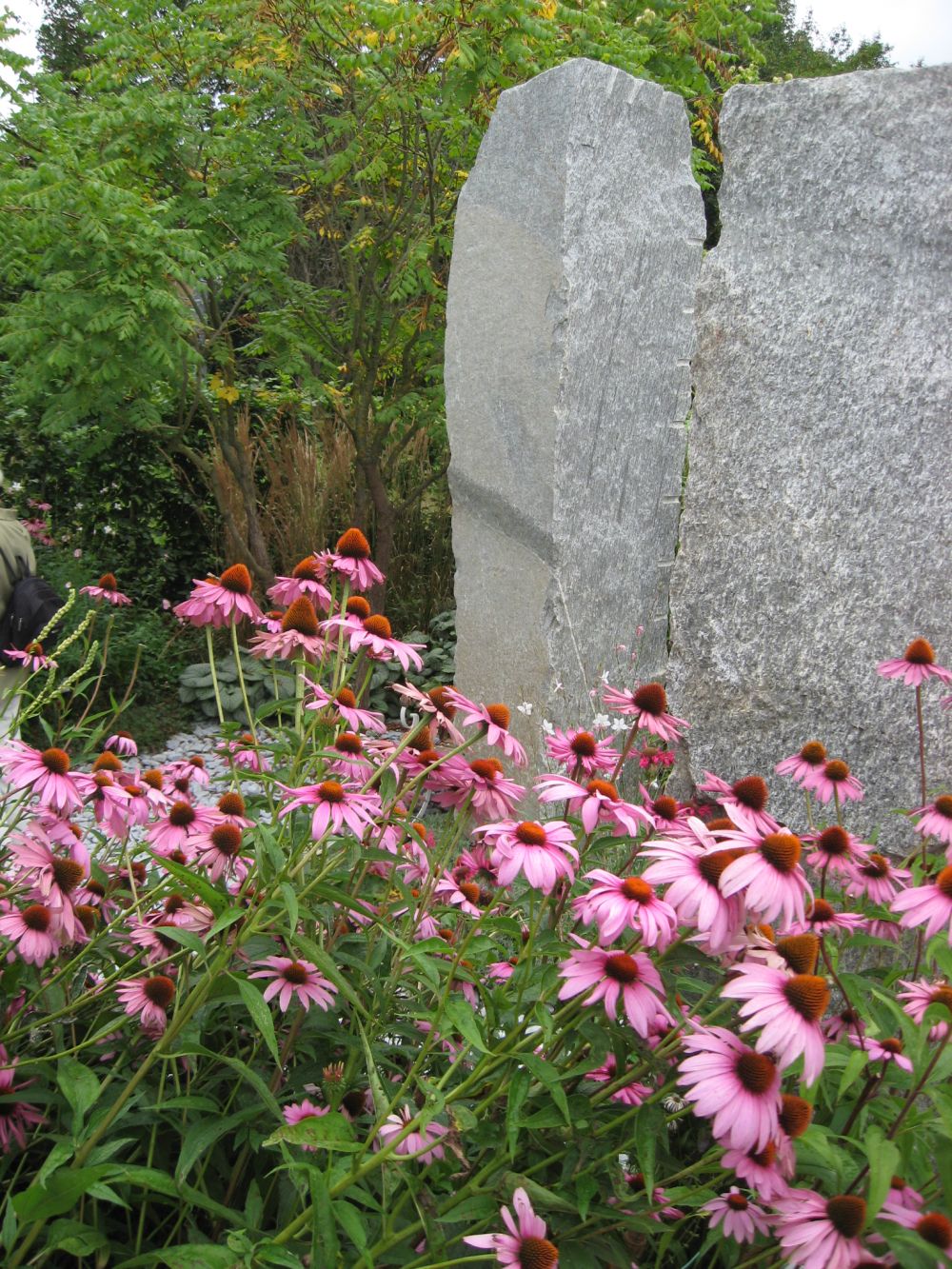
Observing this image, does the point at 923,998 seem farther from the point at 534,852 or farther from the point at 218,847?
the point at 218,847

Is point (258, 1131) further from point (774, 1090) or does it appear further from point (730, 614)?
point (730, 614)

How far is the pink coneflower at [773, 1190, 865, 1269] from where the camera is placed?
0.80 metres

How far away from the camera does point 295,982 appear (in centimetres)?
118

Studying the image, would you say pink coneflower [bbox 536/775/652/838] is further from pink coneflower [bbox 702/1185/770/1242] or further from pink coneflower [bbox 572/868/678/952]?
pink coneflower [bbox 702/1185/770/1242]

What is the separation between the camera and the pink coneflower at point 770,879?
0.83 m

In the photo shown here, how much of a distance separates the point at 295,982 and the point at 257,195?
4.30 m

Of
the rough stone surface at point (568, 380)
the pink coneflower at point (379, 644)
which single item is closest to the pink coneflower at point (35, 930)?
the pink coneflower at point (379, 644)

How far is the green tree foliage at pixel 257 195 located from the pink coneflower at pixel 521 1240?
137 inches

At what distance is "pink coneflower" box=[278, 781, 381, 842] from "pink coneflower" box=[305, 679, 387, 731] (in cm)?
14

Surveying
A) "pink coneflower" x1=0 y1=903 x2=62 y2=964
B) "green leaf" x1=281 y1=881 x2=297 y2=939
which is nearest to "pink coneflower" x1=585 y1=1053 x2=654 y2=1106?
"green leaf" x1=281 y1=881 x2=297 y2=939

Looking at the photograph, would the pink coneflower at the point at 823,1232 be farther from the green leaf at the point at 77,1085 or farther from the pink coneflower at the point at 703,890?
the green leaf at the point at 77,1085

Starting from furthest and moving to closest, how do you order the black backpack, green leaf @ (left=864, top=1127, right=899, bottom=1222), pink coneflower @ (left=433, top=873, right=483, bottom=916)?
1. the black backpack
2. pink coneflower @ (left=433, top=873, right=483, bottom=916)
3. green leaf @ (left=864, top=1127, right=899, bottom=1222)

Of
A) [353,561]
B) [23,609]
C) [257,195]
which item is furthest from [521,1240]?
[257,195]

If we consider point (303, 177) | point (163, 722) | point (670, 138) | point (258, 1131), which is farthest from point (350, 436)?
point (258, 1131)
